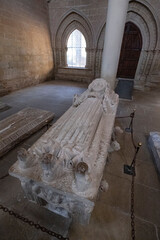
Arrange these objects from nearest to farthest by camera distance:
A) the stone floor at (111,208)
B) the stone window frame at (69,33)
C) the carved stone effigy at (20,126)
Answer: the stone floor at (111,208) < the carved stone effigy at (20,126) < the stone window frame at (69,33)

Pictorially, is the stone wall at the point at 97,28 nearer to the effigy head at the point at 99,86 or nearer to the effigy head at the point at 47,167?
the effigy head at the point at 99,86

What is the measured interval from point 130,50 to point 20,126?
797 cm

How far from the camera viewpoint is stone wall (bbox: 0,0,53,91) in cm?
533

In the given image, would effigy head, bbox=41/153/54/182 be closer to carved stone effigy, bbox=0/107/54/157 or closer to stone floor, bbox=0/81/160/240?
stone floor, bbox=0/81/160/240

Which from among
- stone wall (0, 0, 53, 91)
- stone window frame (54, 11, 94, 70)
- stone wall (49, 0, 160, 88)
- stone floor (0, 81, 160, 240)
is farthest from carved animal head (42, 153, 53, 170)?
stone window frame (54, 11, 94, 70)

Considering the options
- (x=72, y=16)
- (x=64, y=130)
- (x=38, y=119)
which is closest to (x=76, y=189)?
(x=64, y=130)

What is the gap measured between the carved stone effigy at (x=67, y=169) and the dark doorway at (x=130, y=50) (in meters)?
7.71

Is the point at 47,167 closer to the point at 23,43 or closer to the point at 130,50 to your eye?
the point at 23,43

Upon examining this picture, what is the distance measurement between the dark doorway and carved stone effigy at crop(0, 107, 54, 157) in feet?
22.8

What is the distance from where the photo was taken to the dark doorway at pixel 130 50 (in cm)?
698

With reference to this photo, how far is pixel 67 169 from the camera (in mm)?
1259

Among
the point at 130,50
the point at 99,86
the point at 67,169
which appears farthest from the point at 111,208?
the point at 130,50

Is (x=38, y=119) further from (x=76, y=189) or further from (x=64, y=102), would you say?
(x=76, y=189)

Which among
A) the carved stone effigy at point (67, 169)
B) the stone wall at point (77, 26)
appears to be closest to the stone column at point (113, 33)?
the carved stone effigy at point (67, 169)
